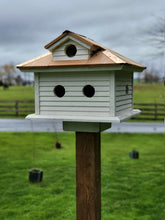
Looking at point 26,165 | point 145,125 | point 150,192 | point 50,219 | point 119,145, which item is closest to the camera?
point 50,219

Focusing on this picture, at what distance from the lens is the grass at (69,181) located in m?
4.71

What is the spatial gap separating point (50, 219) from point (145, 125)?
9.18m

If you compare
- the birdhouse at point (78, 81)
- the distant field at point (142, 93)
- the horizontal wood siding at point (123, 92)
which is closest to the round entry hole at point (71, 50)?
the birdhouse at point (78, 81)

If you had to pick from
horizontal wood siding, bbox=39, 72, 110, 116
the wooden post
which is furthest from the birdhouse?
the wooden post

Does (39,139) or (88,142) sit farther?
(39,139)

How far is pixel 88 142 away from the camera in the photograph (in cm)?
298

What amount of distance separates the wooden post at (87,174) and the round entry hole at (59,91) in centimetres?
45

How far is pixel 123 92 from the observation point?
306 centimetres

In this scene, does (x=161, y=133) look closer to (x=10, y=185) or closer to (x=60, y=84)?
(x=10, y=185)

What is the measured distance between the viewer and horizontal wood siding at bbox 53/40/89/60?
2.73 m

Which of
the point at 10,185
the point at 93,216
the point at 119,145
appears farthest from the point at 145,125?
the point at 93,216

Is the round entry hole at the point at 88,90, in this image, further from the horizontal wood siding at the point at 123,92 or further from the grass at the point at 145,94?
the grass at the point at 145,94

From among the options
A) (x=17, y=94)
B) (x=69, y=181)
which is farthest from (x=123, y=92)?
(x=17, y=94)

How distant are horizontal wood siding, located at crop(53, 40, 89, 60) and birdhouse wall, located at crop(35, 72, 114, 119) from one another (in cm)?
16
